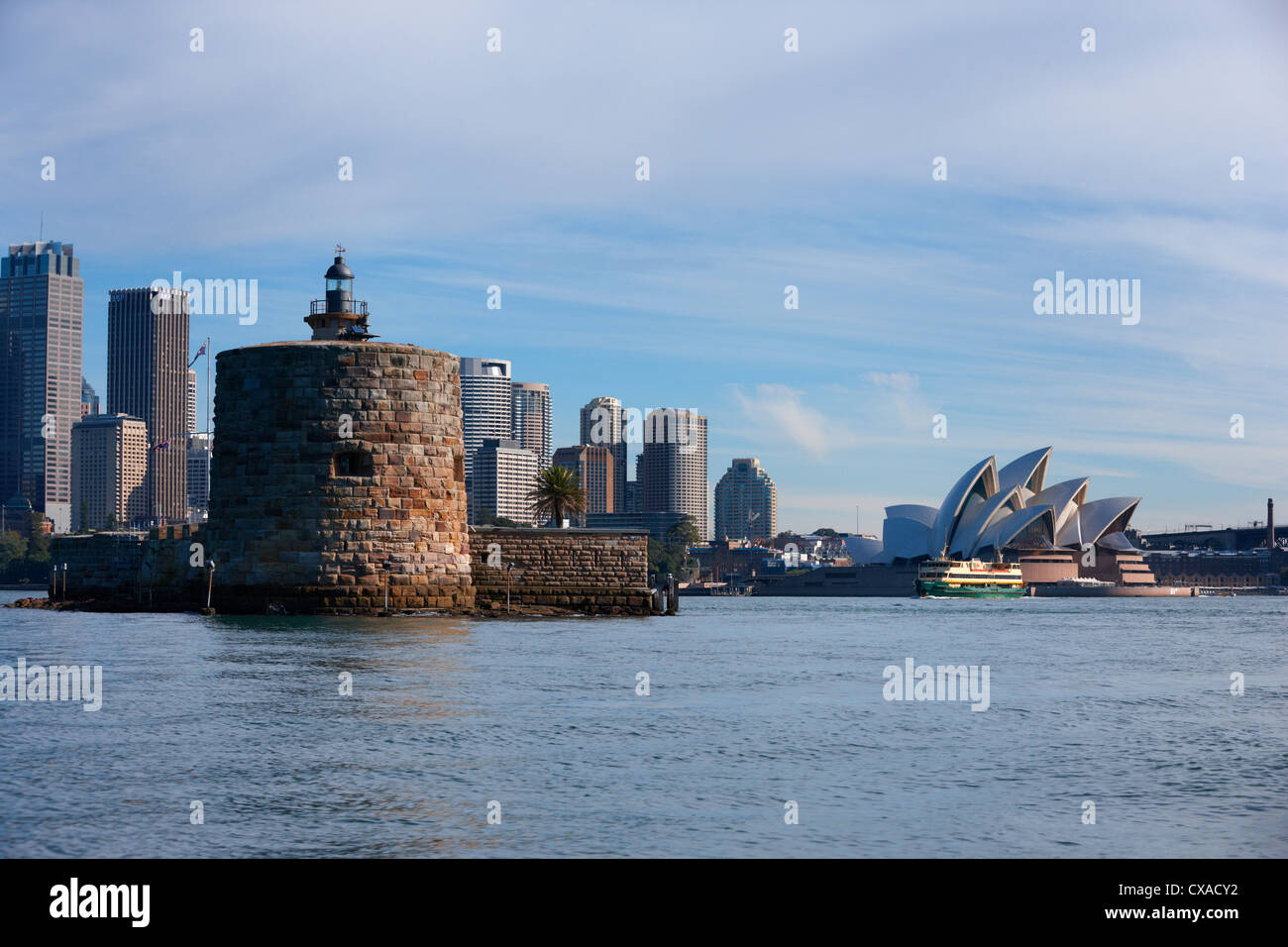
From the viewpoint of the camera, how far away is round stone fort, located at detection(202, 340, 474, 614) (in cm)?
4809

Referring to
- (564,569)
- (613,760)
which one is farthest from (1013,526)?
(613,760)

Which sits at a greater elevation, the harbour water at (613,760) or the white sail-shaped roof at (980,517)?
the white sail-shaped roof at (980,517)

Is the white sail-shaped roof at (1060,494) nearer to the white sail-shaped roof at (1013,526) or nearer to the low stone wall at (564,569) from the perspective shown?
the white sail-shaped roof at (1013,526)

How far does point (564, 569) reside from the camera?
57469mm

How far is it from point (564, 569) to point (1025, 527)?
9718 centimetres

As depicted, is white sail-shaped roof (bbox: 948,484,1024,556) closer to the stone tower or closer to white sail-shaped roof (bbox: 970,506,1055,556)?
white sail-shaped roof (bbox: 970,506,1055,556)

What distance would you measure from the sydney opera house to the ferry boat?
4.20m

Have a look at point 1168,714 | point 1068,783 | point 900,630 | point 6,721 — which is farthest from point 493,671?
point 900,630

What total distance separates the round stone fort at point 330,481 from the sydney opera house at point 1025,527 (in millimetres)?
98955

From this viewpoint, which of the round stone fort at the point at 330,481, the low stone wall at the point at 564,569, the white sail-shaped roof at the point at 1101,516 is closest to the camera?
the round stone fort at the point at 330,481

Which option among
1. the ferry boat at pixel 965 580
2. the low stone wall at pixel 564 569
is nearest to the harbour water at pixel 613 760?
the low stone wall at pixel 564 569

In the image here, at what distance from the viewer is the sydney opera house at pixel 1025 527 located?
142 meters

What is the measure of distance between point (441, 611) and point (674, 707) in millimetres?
26597
